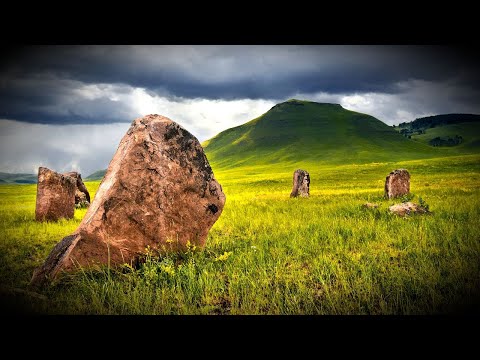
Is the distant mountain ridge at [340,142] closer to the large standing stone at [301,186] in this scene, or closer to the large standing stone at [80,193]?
the large standing stone at [301,186]

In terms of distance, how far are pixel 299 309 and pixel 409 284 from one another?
6.59ft

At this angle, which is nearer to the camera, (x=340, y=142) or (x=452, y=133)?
(x=340, y=142)

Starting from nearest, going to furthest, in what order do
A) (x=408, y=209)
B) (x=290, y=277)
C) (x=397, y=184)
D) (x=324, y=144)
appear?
(x=290, y=277) → (x=408, y=209) → (x=397, y=184) → (x=324, y=144)

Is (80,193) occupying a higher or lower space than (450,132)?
lower

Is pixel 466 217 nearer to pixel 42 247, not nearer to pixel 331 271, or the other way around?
pixel 331 271

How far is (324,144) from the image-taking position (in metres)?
150

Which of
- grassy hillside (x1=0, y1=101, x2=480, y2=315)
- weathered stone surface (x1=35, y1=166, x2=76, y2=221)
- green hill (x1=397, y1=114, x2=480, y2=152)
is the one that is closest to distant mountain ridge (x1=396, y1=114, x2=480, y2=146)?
green hill (x1=397, y1=114, x2=480, y2=152)

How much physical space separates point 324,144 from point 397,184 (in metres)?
136

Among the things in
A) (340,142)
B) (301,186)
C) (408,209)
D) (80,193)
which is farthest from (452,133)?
(80,193)

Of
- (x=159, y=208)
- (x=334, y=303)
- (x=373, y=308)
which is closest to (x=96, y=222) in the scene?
(x=159, y=208)

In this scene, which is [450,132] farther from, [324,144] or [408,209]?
[408,209]

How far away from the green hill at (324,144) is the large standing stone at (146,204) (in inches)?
3784

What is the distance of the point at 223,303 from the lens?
538cm

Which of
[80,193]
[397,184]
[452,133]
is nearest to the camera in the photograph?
[397,184]
